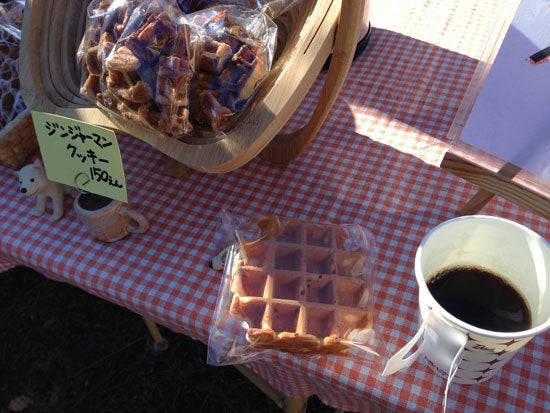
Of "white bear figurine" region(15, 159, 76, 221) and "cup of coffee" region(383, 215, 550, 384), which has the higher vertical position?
"cup of coffee" region(383, 215, 550, 384)

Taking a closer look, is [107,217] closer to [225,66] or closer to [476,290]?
[225,66]

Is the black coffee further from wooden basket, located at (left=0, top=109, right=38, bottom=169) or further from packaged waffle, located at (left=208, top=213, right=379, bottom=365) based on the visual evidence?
wooden basket, located at (left=0, top=109, right=38, bottom=169)

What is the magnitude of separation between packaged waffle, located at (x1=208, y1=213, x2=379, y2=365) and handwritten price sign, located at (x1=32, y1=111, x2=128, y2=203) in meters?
0.24

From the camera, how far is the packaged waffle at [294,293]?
0.75 metres

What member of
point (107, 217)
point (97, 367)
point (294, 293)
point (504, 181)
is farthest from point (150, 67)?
point (97, 367)

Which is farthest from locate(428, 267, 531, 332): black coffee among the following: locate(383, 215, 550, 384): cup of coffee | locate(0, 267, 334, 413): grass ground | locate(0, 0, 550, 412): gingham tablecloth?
locate(0, 267, 334, 413): grass ground

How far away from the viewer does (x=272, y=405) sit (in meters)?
1.47

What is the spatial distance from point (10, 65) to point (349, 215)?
0.89m

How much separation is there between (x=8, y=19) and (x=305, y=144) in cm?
84

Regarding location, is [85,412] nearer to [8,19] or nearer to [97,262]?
[97,262]

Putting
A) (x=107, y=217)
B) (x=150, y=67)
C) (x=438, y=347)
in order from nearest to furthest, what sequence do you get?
(x=438, y=347), (x=150, y=67), (x=107, y=217)

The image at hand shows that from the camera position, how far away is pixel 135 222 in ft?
3.18

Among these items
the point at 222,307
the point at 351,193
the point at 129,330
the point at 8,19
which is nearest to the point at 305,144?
the point at 351,193

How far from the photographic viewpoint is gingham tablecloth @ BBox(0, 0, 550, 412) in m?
0.78
